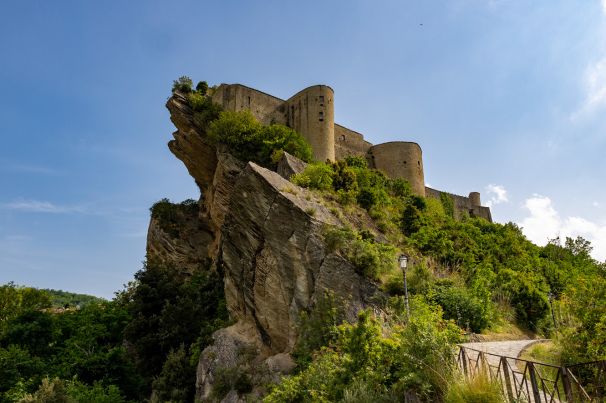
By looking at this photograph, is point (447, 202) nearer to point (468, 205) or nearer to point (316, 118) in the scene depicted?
point (468, 205)

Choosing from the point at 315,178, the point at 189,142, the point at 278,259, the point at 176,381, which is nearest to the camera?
the point at 278,259

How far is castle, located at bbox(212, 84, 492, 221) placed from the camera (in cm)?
3167

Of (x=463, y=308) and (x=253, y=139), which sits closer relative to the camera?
(x=463, y=308)

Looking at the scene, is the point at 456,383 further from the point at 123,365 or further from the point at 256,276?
the point at 123,365

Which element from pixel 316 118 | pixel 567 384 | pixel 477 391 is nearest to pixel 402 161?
pixel 316 118

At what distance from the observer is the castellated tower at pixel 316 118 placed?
104 feet

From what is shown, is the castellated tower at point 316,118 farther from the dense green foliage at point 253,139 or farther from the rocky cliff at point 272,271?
the rocky cliff at point 272,271

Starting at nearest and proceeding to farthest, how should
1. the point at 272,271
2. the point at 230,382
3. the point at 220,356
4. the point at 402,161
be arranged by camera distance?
the point at 230,382 < the point at 272,271 < the point at 220,356 < the point at 402,161

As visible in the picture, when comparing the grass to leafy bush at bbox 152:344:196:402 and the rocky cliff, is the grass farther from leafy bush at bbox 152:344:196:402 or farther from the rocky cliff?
leafy bush at bbox 152:344:196:402

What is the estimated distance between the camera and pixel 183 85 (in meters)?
32.1

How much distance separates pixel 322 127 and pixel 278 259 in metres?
17.2

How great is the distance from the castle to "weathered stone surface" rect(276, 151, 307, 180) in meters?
7.98

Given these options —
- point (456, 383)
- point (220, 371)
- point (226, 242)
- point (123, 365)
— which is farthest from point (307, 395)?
point (123, 365)

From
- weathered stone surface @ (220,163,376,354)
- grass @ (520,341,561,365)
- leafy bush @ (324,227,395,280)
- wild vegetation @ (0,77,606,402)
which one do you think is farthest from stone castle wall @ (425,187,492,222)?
grass @ (520,341,561,365)
